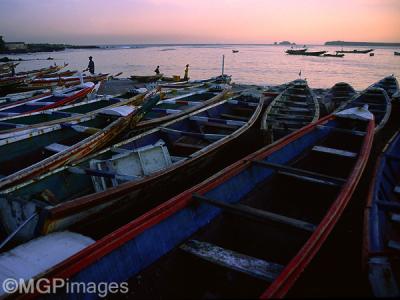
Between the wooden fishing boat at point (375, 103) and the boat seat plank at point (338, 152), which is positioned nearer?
the boat seat plank at point (338, 152)

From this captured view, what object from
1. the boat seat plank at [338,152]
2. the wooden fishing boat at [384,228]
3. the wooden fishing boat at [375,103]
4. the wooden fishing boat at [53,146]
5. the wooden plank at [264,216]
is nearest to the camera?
the wooden fishing boat at [384,228]

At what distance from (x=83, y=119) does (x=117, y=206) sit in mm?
4042

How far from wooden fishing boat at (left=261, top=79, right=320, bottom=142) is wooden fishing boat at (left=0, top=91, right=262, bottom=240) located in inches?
41.4

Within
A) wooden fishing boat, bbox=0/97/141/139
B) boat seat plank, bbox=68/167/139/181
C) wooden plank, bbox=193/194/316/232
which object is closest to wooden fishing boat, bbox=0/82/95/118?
wooden fishing boat, bbox=0/97/141/139

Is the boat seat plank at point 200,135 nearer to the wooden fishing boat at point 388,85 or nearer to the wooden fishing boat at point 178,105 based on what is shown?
the wooden fishing boat at point 178,105

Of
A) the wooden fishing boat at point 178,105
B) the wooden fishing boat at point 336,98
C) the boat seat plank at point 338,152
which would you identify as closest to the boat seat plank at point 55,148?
the wooden fishing boat at point 178,105

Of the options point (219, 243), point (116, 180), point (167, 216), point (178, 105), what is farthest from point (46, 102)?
point (219, 243)

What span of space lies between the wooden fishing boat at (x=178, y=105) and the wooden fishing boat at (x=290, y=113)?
8.12ft

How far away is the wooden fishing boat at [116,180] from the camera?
3.91 m

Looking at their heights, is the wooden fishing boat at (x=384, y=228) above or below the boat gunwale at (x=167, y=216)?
below

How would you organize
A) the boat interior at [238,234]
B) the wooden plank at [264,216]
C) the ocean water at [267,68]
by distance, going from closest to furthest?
the boat interior at [238,234] → the wooden plank at [264,216] → the ocean water at [267,68]

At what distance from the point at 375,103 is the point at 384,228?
930 centimetres

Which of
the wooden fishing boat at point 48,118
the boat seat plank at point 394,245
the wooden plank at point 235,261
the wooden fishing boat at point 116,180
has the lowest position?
the boat seat plank at point 394,245

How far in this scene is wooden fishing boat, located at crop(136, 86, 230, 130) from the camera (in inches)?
355
